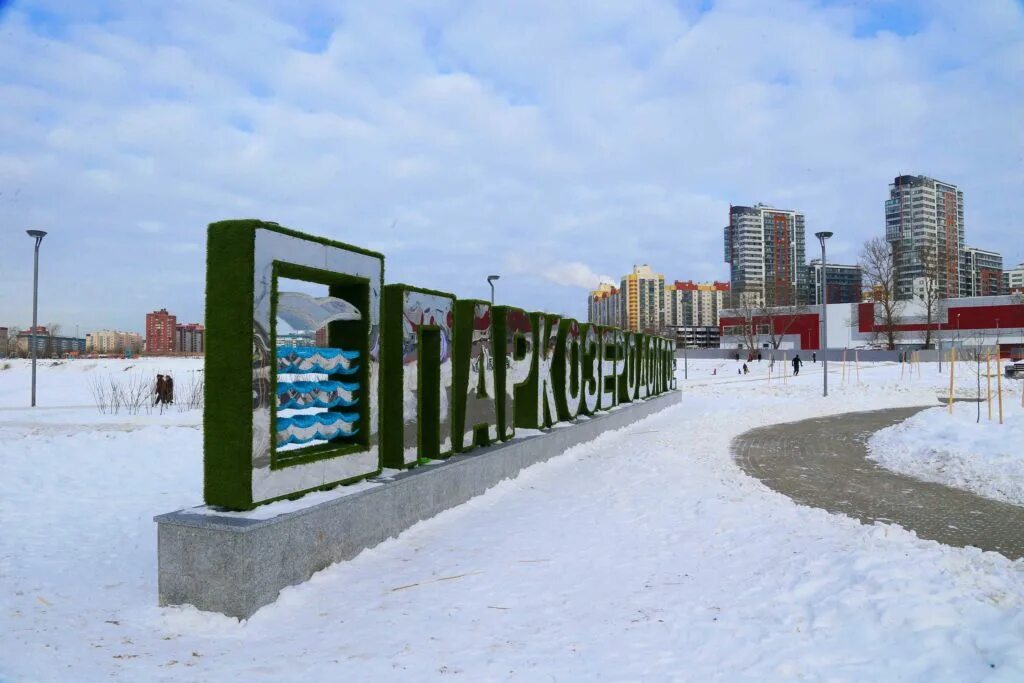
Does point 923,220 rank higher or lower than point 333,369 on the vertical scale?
higher

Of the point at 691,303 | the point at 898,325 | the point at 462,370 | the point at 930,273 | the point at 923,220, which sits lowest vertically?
the point at 462,370

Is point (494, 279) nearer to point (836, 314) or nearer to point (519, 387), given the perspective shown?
point (519, 387)

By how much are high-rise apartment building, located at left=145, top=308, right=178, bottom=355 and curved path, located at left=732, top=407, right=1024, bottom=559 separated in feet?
484

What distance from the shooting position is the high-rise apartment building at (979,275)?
105750 millimetres

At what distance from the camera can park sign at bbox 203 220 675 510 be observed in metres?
5.26

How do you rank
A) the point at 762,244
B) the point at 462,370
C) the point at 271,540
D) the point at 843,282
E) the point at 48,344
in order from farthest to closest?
the point at 843,282
the point at 762,244
the point at 48,344
the point at 462,370
the point at 271,540

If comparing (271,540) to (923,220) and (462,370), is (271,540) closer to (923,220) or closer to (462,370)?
(462,370)

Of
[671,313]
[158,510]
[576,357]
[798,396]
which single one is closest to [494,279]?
[798,396]

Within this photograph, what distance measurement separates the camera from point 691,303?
154 meters

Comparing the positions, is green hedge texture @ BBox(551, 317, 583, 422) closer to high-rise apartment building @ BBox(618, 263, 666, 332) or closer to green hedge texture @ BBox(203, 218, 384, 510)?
green hedge texture @ BBox(203, 218, 384, 510)

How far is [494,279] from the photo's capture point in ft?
108

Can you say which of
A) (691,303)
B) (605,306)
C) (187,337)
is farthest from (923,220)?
(187,337)

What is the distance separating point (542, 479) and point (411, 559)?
4020 millimetres

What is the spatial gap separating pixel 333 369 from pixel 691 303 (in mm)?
154246
